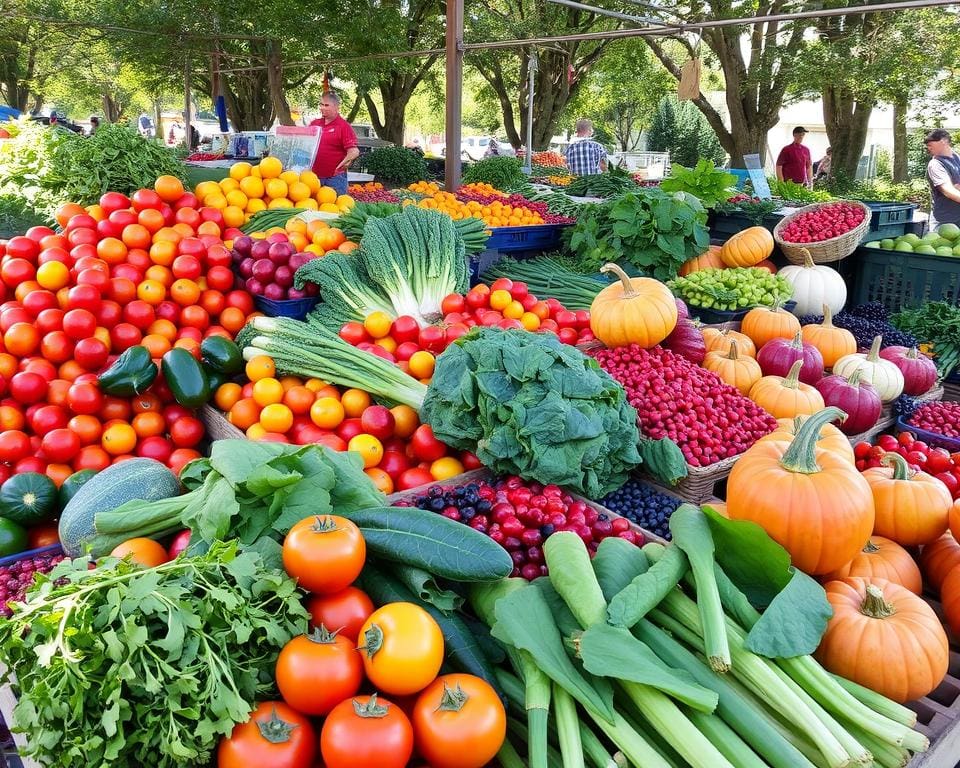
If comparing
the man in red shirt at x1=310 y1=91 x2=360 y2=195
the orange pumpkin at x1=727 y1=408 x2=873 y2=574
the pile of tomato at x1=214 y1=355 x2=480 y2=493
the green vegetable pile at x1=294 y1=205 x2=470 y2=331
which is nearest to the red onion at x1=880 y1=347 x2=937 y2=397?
the orange pumpkin at x1=727 y1=408 x2=873 y2=574

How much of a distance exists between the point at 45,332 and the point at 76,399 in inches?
18.3

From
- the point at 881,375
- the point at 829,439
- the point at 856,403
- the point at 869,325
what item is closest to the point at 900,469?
the point at 829,439

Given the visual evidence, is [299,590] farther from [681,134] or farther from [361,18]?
[681,134]

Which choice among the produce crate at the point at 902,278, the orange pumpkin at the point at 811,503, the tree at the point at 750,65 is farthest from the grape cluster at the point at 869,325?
the tree at the point at 750,65

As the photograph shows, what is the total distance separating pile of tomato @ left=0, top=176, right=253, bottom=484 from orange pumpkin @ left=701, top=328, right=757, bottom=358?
8.50ft

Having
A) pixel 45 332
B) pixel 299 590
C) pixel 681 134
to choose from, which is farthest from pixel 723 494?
pixel 681 134

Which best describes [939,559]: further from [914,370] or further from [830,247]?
[830,247]

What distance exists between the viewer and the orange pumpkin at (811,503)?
1.96 meters

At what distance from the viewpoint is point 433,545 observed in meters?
1.71

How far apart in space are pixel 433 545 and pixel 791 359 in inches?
109

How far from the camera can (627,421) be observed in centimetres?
270

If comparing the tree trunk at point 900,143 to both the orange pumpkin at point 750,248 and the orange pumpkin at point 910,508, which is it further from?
the orange pumpkin at point 910,508

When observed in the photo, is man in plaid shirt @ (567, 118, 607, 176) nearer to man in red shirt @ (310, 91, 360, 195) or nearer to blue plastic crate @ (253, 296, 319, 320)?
man in red shirt @ (310, 91, 360, 195)

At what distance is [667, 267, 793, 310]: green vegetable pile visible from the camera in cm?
463
